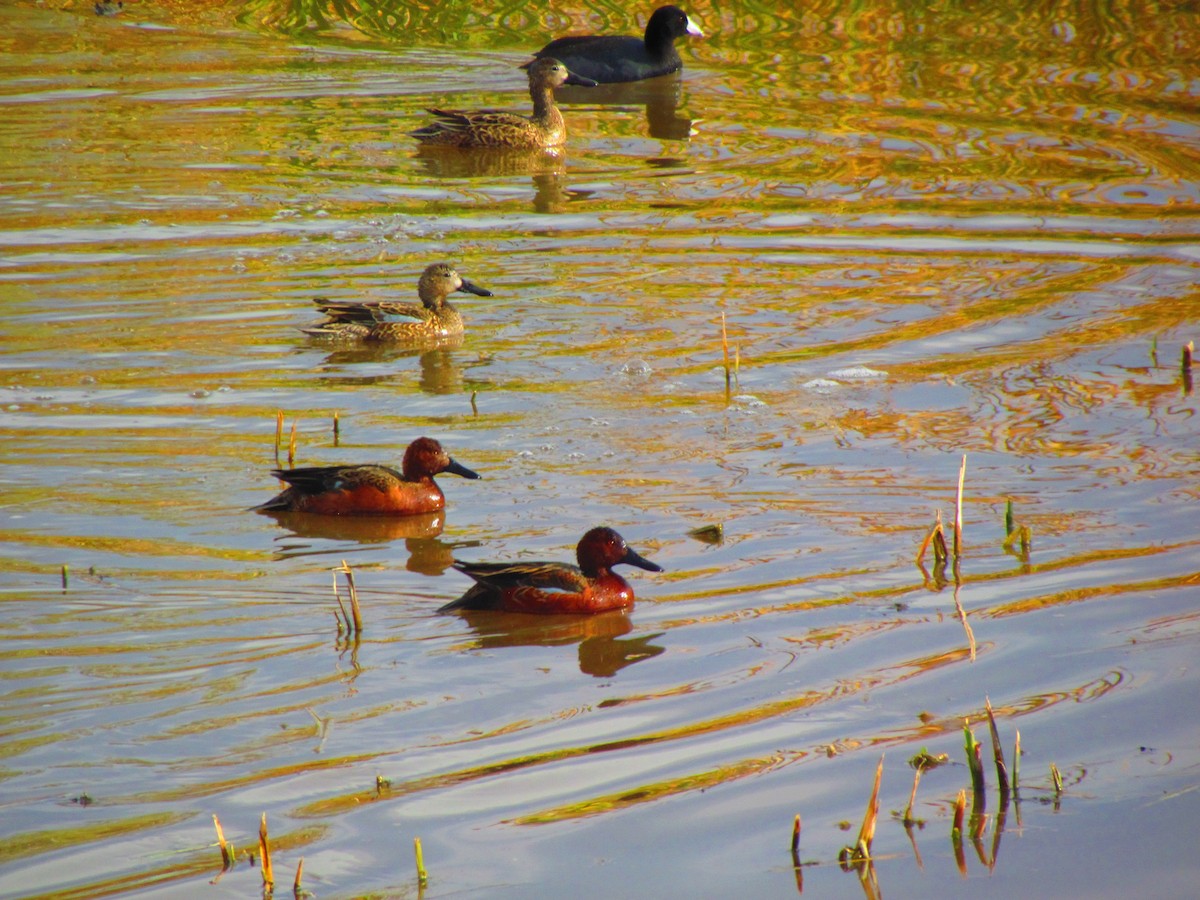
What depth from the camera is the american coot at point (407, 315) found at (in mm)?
10539

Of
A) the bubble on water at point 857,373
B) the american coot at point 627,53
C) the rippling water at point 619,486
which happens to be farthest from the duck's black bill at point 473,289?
the american coot at point 627,53

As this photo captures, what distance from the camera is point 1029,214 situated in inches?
522

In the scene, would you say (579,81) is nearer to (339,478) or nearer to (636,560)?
(339,478)

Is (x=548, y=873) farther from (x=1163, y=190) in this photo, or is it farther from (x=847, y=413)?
(x=1163, y=190)

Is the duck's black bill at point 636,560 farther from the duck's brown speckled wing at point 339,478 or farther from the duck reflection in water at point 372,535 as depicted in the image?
the duck's brown speckled wing at point 339,478

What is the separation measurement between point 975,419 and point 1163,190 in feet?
19.5

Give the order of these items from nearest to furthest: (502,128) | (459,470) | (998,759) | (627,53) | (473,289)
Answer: (998,759)
(459,470)
(473,289)
(502,128)
(627,53)

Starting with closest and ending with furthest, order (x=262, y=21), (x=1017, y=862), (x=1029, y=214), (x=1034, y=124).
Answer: (x=1017, y=862), (x=1029, y=214), (x=1034, y=124), (x=262, y=21)

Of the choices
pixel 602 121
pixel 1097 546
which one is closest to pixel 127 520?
pixel 1097 546

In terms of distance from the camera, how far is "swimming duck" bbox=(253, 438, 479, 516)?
780 centimetres

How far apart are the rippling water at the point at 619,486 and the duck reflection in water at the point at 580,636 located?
29 mm

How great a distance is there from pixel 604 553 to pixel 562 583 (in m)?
0.22

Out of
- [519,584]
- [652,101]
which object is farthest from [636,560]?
[652,101]

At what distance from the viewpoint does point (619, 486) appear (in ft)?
26.4
